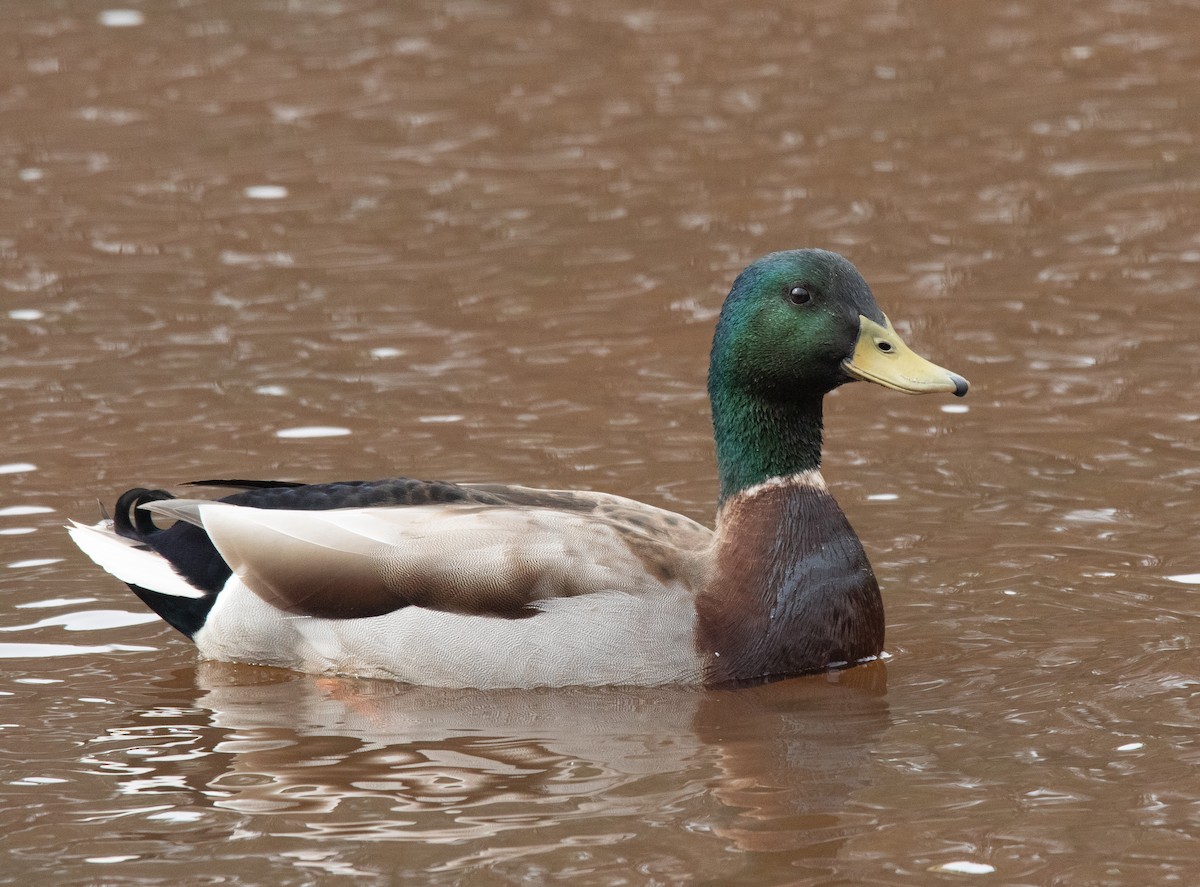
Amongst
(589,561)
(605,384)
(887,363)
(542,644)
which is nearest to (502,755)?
(542,644)

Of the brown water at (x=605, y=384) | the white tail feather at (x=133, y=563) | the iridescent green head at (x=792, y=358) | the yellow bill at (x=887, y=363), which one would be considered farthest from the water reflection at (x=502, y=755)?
the yellow bill at (x=887, y=363)

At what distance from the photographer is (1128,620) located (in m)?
8.00

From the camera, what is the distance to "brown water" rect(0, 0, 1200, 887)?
258 inches

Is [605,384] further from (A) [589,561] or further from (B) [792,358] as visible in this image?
(A) [589,561]

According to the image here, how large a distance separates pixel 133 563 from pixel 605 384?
3.22 meters

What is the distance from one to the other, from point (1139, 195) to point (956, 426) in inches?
144

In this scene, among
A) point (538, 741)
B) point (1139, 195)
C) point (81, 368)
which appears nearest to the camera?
point (538, 741)

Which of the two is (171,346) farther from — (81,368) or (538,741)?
(538,741)

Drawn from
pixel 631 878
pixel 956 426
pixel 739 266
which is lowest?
→ pixel 631 878

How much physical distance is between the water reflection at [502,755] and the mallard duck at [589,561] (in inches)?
4.9

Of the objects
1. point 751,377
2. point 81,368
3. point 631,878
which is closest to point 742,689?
point 751,377

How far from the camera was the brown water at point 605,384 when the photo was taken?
656 cm

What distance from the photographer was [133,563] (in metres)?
8.08

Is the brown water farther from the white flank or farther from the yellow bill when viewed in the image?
the yellow bill
